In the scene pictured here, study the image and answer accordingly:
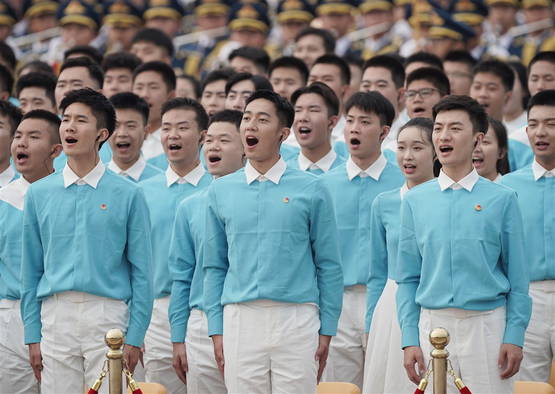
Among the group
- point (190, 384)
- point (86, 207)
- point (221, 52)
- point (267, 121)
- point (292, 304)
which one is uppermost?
point (221, 52)

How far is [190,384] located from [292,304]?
101 centimetres

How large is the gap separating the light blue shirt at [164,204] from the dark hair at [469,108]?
6.72 feet

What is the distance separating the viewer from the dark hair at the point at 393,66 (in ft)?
35.8

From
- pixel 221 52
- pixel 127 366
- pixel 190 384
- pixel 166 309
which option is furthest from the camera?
pixel 221 52

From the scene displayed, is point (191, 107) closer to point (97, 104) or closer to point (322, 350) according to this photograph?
point (97, 104)

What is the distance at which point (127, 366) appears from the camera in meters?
7.15

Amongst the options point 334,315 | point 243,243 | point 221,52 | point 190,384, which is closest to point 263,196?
point 243,243

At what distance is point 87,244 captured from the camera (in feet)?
24.4

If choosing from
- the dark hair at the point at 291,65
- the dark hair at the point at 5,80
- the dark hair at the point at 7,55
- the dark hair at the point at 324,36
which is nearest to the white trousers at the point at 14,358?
the dark hair at the point at 5,80

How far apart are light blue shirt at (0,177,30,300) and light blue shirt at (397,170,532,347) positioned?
2.27 meters

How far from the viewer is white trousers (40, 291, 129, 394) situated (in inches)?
289

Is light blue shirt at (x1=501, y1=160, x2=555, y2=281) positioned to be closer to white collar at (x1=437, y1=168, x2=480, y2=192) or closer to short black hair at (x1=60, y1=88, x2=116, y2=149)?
white collar at (x1=437, y1=168, x2=480, y2=192)

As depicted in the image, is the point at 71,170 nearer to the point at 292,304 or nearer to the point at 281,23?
the point at 292,304

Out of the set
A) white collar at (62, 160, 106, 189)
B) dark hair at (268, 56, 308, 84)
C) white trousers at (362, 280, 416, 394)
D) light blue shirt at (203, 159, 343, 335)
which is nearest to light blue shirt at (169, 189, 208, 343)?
light blue shirt at (203, 159, 343, 335)
